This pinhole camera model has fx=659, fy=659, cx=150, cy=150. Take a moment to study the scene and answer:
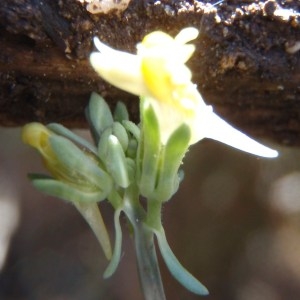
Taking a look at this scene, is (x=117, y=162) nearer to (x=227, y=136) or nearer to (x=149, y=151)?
(x=149, y=151)

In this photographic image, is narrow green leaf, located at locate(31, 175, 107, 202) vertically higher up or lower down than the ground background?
higher up

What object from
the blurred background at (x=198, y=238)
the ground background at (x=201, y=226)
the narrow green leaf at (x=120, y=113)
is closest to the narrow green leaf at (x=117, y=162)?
the narrow green leaf at (x=120, y=113)

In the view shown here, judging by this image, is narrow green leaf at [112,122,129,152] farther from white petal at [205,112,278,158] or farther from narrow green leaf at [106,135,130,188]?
white petal at [205,112,278,158]

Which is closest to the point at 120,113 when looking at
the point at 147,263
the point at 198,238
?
the point at 147,263

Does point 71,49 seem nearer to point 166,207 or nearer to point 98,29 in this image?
point 98,29

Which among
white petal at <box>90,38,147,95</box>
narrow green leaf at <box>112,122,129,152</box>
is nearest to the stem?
narrow green leaf at <box>112,122,129,152</box>

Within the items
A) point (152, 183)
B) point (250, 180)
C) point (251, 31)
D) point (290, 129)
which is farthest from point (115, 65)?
point (250, 180)
